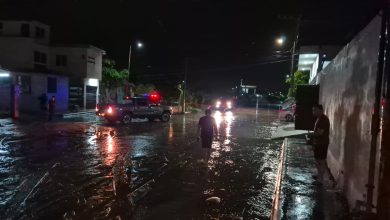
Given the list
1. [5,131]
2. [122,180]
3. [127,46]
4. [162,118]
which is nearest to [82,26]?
[127,46]

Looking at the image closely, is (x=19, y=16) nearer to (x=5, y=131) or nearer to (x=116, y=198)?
(x=5, y=131)

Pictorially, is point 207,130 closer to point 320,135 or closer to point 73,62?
point 320,135

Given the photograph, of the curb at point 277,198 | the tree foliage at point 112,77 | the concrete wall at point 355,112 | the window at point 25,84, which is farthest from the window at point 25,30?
the concrete wall at point 355,112

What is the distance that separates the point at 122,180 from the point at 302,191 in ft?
13.9

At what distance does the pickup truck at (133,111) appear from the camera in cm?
2666

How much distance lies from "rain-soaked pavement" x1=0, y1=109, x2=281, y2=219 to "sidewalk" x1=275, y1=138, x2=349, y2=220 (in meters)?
0.37

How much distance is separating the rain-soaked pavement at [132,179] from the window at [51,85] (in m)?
20.5

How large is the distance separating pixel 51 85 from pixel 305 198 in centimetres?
3356

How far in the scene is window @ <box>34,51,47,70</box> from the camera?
38906 millimetres

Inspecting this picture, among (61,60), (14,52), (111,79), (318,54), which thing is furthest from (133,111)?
(111,79)

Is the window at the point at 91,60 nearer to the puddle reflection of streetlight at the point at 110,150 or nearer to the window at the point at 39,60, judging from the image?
the window at the point at 39,60

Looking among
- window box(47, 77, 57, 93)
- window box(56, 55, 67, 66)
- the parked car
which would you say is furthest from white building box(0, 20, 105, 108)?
the parked car

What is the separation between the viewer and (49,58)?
137 feet

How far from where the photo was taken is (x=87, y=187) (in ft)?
30.2
